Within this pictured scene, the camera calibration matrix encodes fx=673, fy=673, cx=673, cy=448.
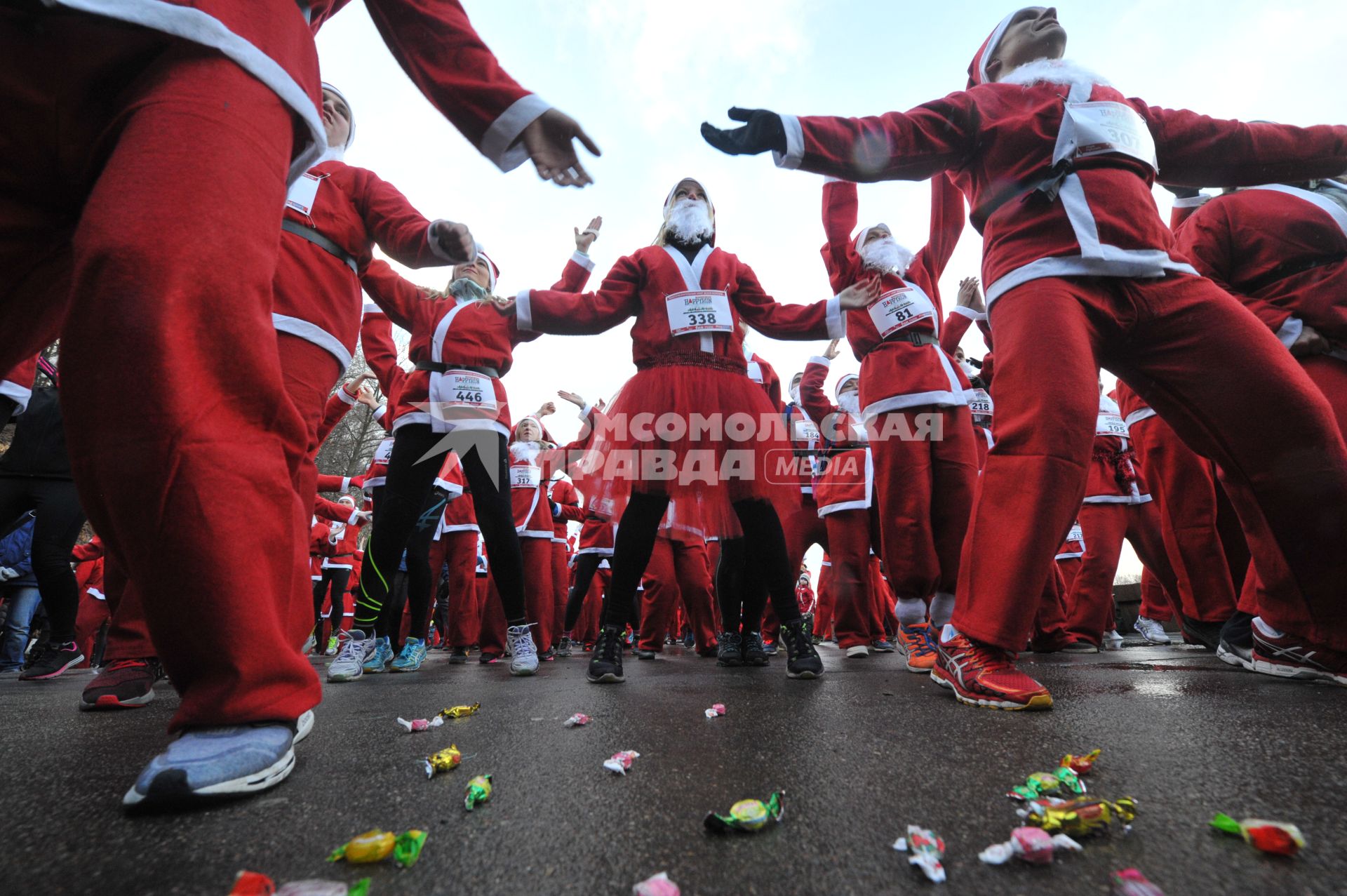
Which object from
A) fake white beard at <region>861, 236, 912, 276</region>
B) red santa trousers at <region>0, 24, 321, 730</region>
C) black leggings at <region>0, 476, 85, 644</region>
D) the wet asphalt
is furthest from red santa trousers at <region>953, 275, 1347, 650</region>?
black leggings at <region>0, 476, 85, 644</region>

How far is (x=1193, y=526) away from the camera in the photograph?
3242 millimetres

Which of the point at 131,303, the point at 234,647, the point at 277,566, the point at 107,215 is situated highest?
the point at 107,215

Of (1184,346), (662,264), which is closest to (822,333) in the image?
(662,264)

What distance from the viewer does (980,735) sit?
4.20 feet

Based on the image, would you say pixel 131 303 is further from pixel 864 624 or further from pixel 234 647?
pixel 864 624

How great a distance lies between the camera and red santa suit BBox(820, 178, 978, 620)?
10.6ft

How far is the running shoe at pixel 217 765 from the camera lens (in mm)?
869

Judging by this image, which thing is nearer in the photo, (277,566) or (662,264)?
(277,566)

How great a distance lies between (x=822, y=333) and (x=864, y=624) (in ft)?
7.62

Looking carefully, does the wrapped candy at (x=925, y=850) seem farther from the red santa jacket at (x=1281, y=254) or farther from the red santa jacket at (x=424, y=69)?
the red santa jacket at (x=1281, y=254)

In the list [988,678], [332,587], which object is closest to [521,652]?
[988,678]

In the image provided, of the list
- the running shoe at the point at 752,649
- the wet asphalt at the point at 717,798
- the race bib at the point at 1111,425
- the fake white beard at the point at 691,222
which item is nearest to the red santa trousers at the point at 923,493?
the running shoe at the point at 752,649

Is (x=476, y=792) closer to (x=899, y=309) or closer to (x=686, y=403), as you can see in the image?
(x=686, y=403)

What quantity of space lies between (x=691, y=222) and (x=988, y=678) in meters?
2.45
